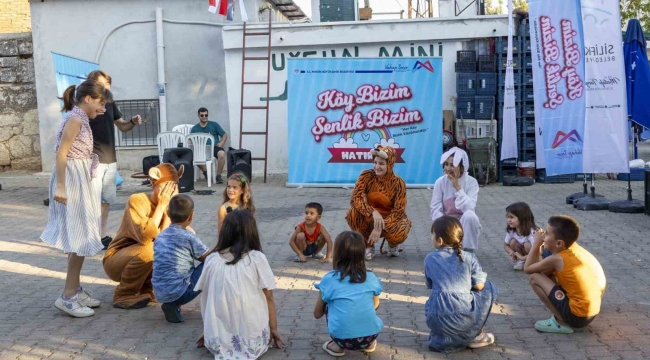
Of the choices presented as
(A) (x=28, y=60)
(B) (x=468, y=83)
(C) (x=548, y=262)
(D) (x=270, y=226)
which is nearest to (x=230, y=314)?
(C) (x=548, y=262)

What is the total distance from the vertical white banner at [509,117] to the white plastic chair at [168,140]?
629 centimetres

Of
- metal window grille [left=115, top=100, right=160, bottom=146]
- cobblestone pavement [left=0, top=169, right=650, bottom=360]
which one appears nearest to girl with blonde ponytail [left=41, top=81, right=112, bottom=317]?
cobblestone pavement [left=0, top=169, right=650, bottom=360]

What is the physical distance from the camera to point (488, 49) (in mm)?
16609

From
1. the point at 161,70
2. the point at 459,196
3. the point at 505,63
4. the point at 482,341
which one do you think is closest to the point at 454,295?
the point at 482,341

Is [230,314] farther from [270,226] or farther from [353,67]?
[353,67]

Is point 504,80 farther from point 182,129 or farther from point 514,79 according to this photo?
point 182,129

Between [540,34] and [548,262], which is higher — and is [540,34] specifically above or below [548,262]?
above

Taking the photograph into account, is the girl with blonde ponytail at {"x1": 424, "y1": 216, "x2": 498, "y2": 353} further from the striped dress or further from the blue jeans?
the striped dress

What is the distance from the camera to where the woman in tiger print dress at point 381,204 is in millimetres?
8398

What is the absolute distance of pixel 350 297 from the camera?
5.14 metres

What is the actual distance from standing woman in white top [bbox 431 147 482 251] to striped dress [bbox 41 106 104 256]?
A: 11.5 feet

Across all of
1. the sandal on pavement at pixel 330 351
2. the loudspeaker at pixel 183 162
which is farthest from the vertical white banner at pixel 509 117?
the sandal on pavement at pixel 330 351

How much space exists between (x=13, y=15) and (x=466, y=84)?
12.8 metres

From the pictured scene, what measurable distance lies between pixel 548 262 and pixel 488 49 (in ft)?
38.2
